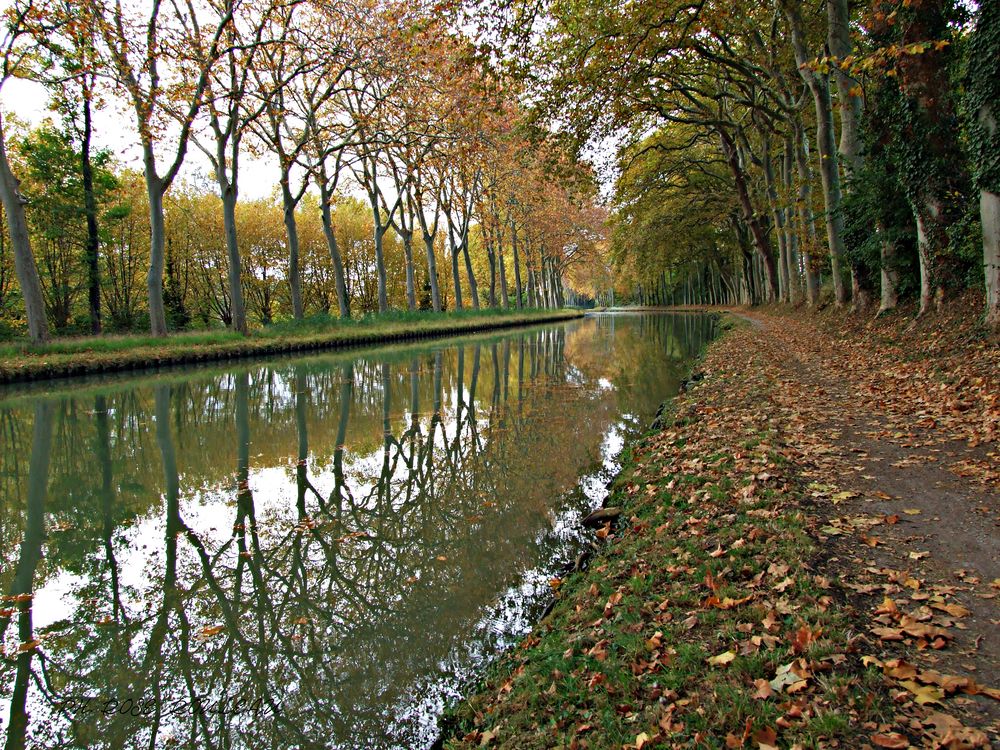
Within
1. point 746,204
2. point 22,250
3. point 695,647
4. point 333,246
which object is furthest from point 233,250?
point 746,204

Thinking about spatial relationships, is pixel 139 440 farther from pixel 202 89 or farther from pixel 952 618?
pixel 202 89

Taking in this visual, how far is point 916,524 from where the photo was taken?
3883mm

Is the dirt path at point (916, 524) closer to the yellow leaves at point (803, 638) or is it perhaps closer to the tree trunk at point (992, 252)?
the yellow leaves at point (803, 638)

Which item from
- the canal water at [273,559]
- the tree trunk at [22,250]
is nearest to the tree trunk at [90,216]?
the tree trunk at [22,250]

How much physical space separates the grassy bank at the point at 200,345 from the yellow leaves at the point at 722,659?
1794 cm

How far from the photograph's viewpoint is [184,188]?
3800 centimetres

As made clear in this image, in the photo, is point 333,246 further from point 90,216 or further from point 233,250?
point 90,216

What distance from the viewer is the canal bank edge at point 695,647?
2.36 m

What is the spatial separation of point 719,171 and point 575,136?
23.0 metres

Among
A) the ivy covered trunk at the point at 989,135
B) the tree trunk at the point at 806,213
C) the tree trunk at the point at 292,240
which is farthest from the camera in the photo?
the tree trunk at the point at 292,240

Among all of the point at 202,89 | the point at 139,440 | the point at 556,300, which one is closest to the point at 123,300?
the point at 202,89

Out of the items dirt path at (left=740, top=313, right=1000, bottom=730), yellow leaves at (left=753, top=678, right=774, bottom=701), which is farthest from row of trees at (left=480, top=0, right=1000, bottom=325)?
yellow leaves at (left=753, top=678, right=774, bottom=701)

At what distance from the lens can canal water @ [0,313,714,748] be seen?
3.17 metres

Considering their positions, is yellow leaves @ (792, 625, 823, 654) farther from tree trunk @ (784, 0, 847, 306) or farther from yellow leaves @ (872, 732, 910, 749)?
tree trunk @ (784, 0, 847, 306)
